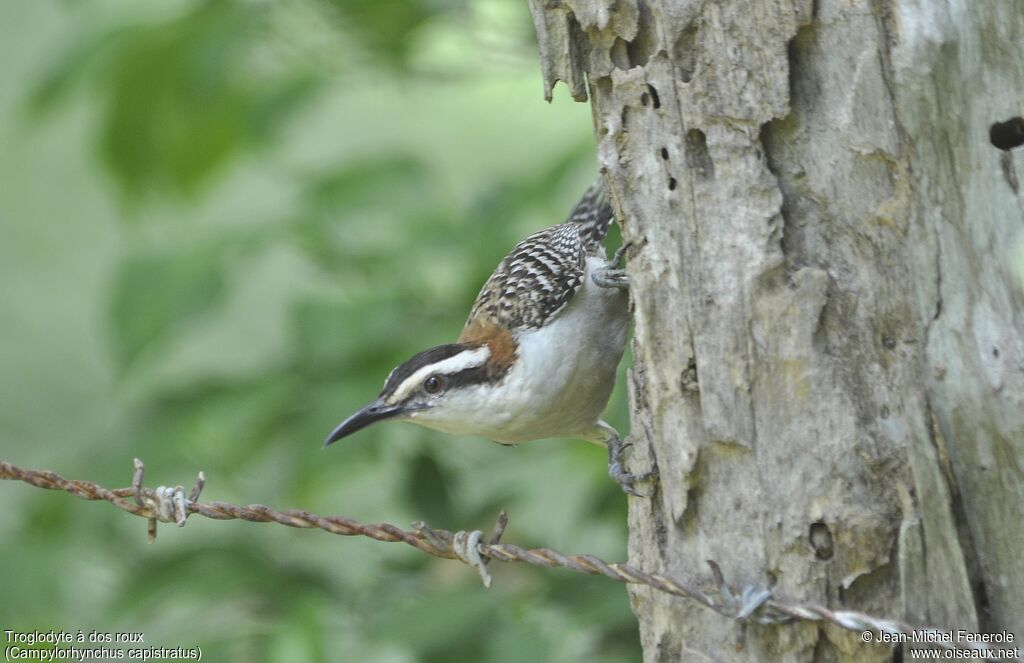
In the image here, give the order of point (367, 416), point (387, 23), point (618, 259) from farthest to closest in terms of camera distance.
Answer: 1. point (387, 23)
2. point (618, 259)
3. point (367, 416)

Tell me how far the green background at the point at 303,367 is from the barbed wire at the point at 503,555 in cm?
82

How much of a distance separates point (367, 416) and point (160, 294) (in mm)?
923

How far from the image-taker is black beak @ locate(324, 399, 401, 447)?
3.86 m

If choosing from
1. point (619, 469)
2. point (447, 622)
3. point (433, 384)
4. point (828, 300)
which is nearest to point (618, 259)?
point (433, 384)

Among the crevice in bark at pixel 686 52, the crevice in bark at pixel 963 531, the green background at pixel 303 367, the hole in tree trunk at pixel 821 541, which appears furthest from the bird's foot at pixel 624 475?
the crevice in bark at pixel 686 52

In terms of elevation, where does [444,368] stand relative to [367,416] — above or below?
above

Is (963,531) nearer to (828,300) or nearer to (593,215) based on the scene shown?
(828,300)

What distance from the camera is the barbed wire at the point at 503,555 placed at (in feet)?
7.73

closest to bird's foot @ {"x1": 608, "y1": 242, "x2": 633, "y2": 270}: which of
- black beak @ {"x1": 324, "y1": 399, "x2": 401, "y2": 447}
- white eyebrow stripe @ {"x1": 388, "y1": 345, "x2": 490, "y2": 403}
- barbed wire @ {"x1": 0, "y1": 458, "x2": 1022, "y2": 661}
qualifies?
white eyebrow stripe @ {"x1": 388, "y1": 345, "x2": 490, "y2": 403}

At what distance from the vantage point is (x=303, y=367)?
14.3 ft

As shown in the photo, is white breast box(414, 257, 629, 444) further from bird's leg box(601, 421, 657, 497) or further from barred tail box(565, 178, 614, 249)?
barred tail box(565, 178, 614, 249)

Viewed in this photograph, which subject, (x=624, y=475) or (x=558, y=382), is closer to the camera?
(x=624, y=475)

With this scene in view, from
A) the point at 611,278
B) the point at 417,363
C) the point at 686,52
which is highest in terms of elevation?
the point at 686,52

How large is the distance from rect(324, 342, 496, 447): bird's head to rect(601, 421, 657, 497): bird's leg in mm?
461
